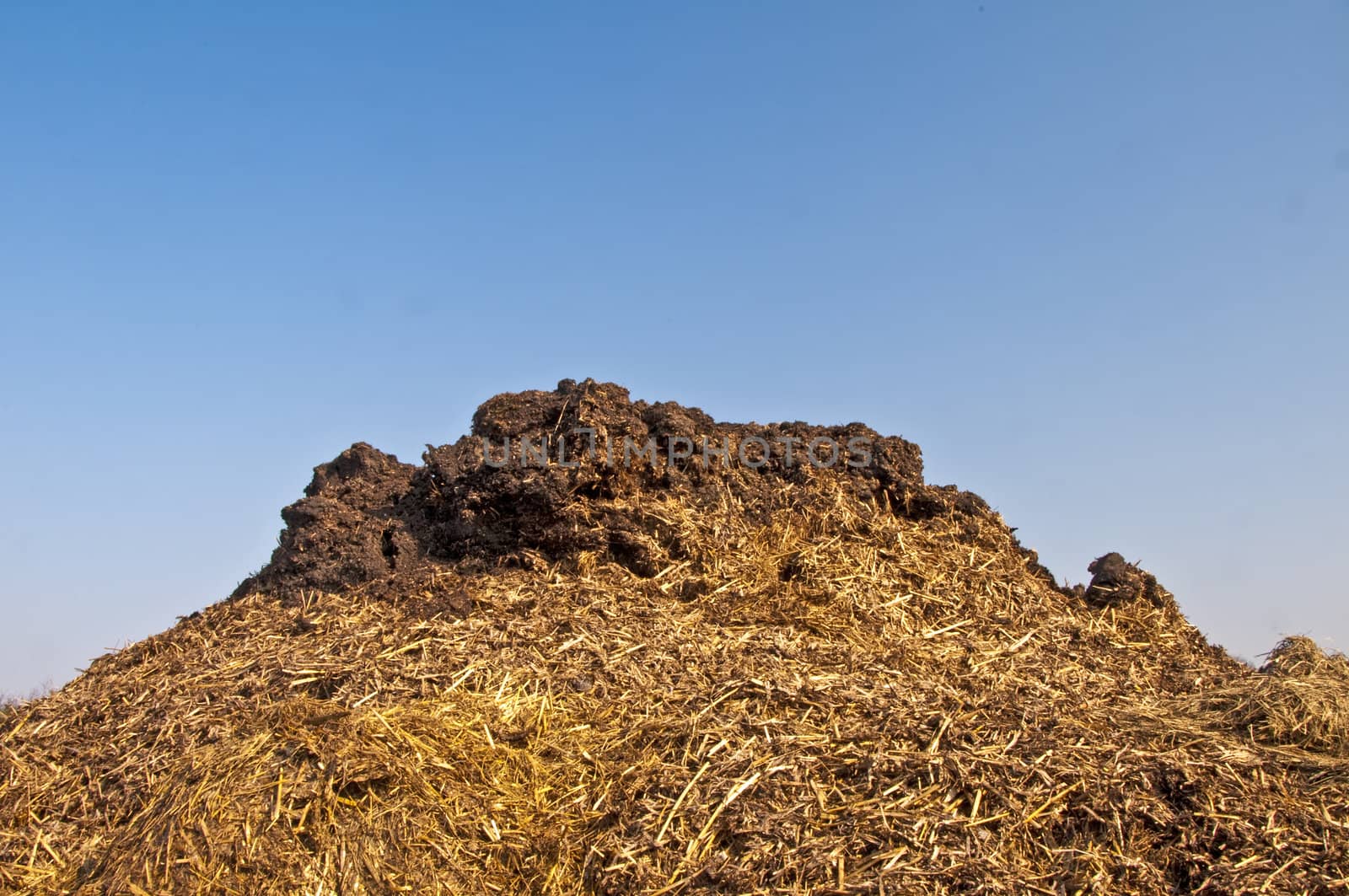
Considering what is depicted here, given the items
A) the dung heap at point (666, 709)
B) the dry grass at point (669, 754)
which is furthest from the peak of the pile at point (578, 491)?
the dry grass at point (669, 754)

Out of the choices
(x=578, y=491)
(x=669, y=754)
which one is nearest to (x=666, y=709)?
(x=669, y=754)

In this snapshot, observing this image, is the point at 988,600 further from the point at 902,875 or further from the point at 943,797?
the point at 902,875

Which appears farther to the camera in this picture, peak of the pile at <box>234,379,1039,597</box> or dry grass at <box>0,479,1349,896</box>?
peak of the pile at <box>234,379,1039,597</box>

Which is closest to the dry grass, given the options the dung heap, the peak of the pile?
the dung heap

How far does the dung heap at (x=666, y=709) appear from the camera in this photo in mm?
4871

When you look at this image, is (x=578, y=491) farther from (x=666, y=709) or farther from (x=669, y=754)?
(x=669, y=754)

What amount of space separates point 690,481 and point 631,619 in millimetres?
2106

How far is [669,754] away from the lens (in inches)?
213

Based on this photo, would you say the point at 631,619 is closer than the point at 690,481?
Yes

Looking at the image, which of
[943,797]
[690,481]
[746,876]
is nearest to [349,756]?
[746,876]

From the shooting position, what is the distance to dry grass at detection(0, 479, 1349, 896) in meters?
4.82

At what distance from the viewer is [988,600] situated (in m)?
8.15

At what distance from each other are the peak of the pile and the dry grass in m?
0.31

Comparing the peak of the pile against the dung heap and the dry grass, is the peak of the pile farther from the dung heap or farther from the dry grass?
the dry grass
